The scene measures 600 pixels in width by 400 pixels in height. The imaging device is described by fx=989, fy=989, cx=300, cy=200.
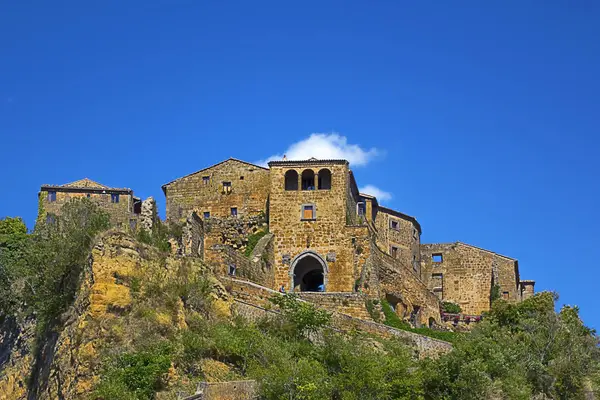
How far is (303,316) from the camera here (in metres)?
39.6

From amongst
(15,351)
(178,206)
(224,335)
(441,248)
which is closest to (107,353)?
(224,335)

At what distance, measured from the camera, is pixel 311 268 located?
179 ft

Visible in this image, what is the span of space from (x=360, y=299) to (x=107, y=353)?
1672 centimetres

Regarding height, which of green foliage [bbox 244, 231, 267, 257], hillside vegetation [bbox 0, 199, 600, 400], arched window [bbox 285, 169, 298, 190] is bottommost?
hillside vegetation [bbox 0, 199, 600, 400]

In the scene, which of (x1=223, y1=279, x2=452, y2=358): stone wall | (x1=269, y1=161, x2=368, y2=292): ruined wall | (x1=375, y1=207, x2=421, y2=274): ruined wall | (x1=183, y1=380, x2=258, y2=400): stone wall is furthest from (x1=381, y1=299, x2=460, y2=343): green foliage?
(x1=183, y1=380, x2=258, y2=400): stone wall

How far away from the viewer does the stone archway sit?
53.2 metres

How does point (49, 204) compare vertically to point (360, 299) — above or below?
above

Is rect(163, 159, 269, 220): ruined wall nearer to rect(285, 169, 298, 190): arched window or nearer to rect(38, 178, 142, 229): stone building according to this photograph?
rect(285, 169, 298, 190): arched window

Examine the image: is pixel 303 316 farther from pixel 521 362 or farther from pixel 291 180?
pixel 291 180

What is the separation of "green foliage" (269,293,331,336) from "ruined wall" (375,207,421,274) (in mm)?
25071

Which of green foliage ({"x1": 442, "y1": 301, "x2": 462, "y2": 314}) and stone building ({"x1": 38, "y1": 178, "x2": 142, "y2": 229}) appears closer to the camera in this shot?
stone building ({"x1": 38, "y1": 178, "x2": 142, "y2": 229})

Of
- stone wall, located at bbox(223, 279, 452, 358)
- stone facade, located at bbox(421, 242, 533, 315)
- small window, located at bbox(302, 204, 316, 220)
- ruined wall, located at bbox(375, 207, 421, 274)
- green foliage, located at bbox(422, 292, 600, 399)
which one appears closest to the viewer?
green foliage, located at bbox(422, 292, 600, 399)

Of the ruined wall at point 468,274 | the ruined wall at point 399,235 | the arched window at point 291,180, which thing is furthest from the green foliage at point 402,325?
the ruined wall at point 468,274

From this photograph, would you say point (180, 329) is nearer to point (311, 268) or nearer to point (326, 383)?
point (326, 383)
